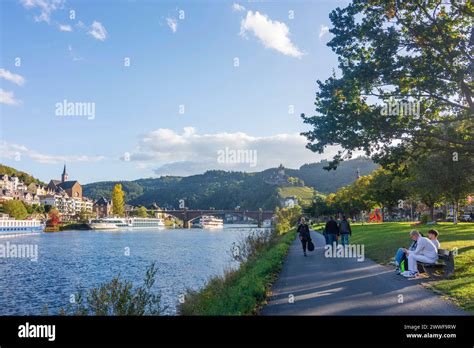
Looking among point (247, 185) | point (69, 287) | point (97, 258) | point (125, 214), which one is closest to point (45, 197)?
point (125, 214)

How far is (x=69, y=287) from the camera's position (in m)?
22.2

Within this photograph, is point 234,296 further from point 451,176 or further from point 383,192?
point 383,192

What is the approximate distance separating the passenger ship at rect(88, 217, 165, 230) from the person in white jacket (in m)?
104

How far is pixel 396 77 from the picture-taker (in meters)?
15.5

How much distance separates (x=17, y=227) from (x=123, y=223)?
1637 inches

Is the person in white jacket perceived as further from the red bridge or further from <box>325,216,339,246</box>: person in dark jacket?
the red bridge

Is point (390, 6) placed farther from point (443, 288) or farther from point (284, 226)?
point (284, 226)

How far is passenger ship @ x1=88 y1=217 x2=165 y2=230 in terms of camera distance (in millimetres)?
113000

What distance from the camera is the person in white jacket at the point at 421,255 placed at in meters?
13.2

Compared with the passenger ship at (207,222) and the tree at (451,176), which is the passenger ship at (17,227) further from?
the tree at (451,176)

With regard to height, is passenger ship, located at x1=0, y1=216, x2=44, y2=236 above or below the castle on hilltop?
below

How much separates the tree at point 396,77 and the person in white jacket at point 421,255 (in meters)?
4.12

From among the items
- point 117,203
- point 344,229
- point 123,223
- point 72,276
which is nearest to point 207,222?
point 123,223

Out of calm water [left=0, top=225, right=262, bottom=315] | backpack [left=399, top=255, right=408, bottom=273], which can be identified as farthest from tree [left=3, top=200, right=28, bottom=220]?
backpack [left=399, top=255, right=408, bottom=273]
